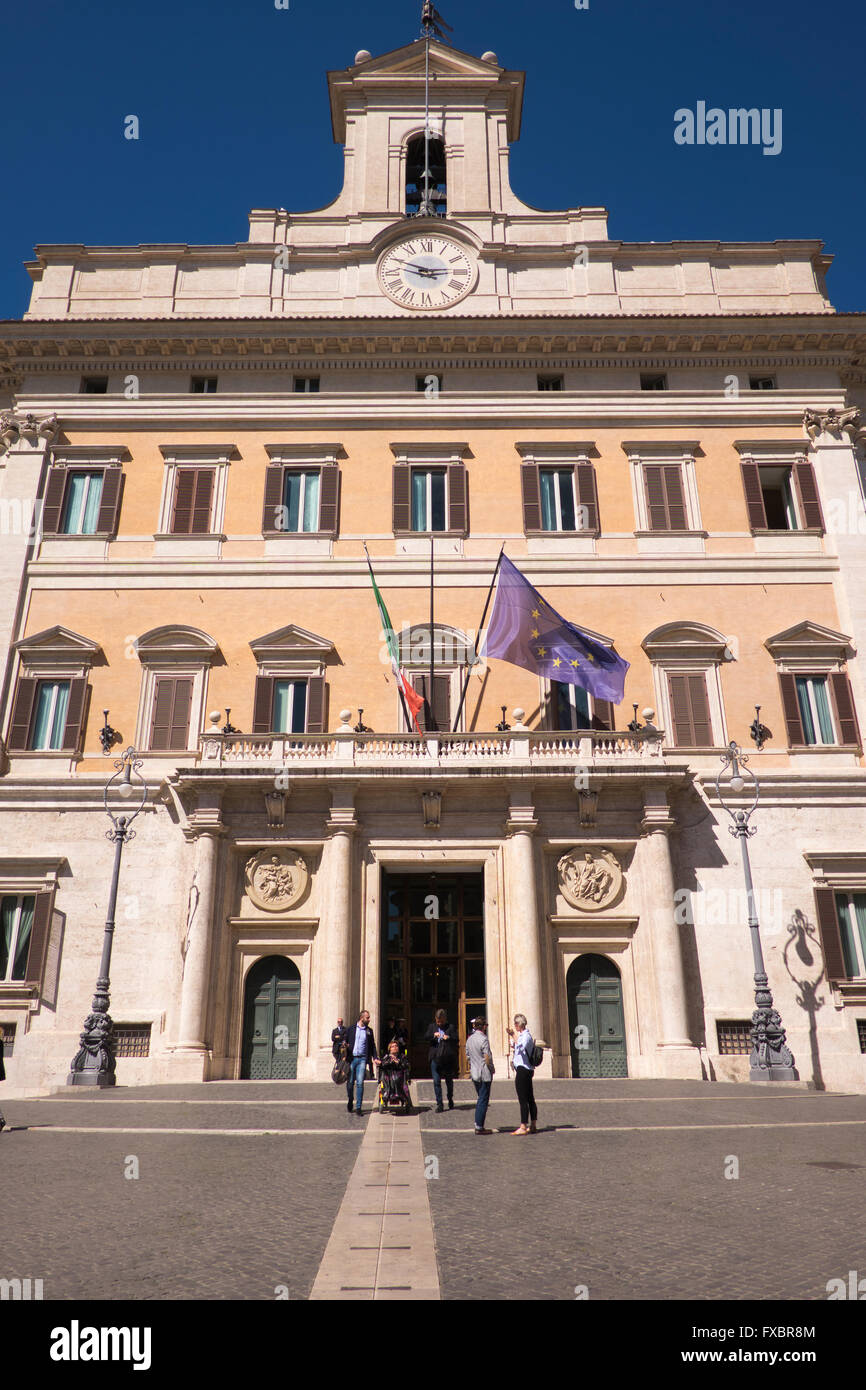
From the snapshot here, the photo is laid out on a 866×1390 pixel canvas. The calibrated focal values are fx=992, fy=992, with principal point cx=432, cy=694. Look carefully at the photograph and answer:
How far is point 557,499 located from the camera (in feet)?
88.8

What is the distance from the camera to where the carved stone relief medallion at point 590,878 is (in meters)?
22.4

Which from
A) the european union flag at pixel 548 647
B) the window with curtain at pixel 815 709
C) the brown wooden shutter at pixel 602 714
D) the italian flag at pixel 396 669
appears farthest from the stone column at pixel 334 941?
the window with curtain at pixel 815 709

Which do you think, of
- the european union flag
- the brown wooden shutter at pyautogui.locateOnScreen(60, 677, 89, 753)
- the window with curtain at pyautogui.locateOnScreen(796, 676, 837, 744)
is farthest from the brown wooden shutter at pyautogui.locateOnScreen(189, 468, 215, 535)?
the window with curtain at pyautogui.locateOnScreen(796, 676, 837, 744)

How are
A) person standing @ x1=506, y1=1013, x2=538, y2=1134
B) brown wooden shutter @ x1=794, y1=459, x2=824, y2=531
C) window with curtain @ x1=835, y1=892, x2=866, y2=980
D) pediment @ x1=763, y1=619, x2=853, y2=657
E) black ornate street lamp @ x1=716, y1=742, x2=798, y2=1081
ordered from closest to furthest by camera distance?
person standing @ x1=506, y1=1013, x2=538, y2=1134 < black ornate street lamp @ x1=716, y1=742, x2=798, y2=1081 < window with curtain @ x1=835, y1=892, x2=866, y2=980 < pediment @ x1=763, y1=619, x2=853, y2=657 < brown wooden shutter @ x1=794, y1=459, x2=824, y2=531

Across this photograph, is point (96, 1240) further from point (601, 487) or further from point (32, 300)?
point (32, 300)

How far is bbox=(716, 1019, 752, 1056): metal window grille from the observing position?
2133 cm

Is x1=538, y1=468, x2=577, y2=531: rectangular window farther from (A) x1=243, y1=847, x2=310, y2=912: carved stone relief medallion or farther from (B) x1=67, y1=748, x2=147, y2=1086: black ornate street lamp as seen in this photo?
(B) x1=67, y1=748, x2=147, y2=1086: black ornate street lamp

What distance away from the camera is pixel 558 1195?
8.44m

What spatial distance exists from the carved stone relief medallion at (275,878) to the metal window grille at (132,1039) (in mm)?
3563

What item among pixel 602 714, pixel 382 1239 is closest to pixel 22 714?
pixel 602 714

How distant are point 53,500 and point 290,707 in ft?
29.9

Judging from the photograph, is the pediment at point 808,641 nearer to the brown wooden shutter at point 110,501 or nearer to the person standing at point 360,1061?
the person standing at point 360,1061

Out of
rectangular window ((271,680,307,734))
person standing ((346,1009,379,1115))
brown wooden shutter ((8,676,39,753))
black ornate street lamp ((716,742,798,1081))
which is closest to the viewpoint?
person standing ((346,1009,379,1115))

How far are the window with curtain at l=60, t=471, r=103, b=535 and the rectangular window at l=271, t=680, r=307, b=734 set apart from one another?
7.03 m
